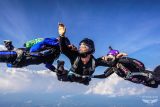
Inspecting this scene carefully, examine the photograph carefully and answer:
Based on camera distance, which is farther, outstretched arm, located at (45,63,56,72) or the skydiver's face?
outstretched arm, located at (45,63,56,72)

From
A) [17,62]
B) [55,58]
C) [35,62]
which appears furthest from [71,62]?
[17,62]

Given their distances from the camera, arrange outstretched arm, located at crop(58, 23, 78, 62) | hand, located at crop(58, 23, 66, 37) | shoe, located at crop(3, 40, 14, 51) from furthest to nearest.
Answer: shoe, located at crop(3, 40, 14, 51) < outstretched arm, located at crop(58, 23, 78, 62) < hand, located at crop(58, 23, 66, 37)

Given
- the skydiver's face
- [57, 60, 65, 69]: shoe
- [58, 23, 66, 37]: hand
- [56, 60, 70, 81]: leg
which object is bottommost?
[56, 60, 70, 81]: leg

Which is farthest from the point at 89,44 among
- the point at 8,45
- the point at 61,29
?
the point at 8,45

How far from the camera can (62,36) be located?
36.8ft

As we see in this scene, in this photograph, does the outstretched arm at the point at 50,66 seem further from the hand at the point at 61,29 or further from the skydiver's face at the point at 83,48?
the hand at the point at 61,29

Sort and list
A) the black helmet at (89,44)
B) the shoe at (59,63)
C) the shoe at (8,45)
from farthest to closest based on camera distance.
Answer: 1. the shoe at (59,63)
2. the black helmet at (89,44)
3. the shoe at (8,45)

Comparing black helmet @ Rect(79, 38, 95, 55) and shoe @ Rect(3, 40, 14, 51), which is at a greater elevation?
black helmet @ Rect(79, 38, 95, 55)

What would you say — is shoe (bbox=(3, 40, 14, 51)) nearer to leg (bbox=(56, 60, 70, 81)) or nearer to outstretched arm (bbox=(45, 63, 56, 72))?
outstretched arm (bbox=(45, 63, 56, 72))

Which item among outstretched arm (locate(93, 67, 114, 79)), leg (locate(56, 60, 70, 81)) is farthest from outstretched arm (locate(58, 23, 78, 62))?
outstretched arm (locate(93, 67, 114, 79))

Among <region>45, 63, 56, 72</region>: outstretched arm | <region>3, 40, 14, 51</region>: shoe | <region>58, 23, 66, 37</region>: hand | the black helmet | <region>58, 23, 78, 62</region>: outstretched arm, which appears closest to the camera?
<region>58, 23, 66, 37</region>: hand

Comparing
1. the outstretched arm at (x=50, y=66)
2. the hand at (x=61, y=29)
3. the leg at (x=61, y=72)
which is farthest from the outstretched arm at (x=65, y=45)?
the outstretched arm at (x=50, y=66)

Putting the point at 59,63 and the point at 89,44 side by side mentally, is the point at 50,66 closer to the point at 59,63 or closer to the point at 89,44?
the point at 59,63

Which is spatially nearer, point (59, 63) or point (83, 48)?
point (83, 48)
